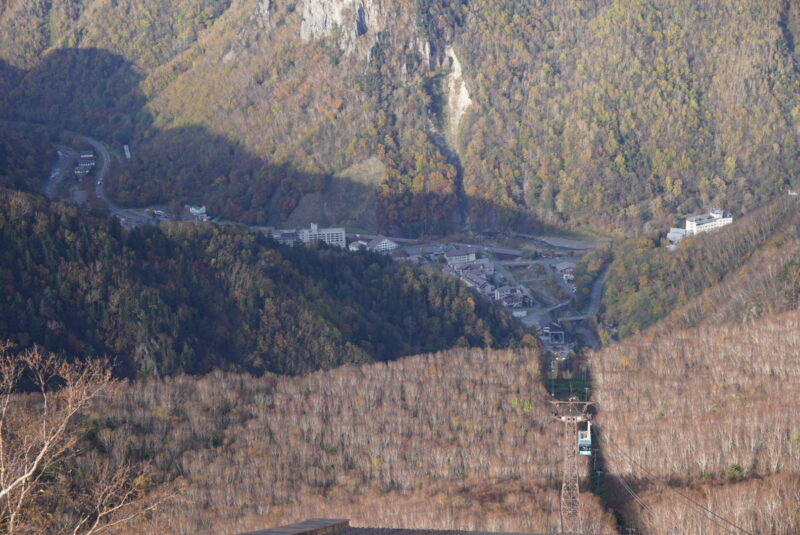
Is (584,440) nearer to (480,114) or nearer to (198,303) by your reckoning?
(198,303)

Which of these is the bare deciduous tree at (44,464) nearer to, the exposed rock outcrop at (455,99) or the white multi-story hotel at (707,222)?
the white multi-story hotel at (707,222)

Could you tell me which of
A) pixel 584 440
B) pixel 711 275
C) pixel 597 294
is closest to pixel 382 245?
pixel 597 294

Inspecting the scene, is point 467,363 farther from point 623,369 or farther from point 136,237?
point 136,237

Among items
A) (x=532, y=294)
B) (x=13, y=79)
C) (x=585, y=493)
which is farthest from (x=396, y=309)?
(x=13, y=79)

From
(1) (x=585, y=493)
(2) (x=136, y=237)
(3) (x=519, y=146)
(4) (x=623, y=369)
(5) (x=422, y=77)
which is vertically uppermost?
(5) (x=422, y=77)

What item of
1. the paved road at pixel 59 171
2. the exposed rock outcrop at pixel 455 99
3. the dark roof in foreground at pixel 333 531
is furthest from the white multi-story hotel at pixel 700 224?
the dark roof in foreground at pixel 333 531

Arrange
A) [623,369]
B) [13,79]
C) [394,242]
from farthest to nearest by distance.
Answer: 1. [13,79]
2. [394,242]
3. [623,369]
